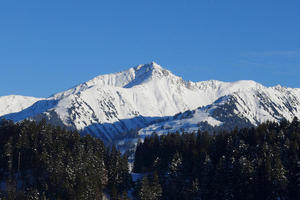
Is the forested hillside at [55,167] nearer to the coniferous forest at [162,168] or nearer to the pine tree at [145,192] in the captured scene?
the coniferous forest at [162,168]

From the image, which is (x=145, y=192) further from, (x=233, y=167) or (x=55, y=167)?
(x=233, y=167)

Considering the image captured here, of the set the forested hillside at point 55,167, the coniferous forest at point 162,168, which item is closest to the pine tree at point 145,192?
the coniferous forest at point 162,168

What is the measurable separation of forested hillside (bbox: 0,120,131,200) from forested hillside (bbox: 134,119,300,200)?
1201 cm

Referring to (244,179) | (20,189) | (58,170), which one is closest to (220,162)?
(244,179)

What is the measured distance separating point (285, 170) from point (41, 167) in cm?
7423

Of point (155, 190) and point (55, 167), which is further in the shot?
point (155, 190)

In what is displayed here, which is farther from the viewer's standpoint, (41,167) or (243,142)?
(243,142)

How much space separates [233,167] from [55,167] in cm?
5344

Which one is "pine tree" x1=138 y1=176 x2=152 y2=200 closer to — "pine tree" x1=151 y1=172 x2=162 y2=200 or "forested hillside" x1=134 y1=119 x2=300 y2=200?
"forested hillside" x1=134 y1=119 x2=300 y2=200

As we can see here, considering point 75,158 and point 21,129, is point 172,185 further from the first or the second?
point 21,129

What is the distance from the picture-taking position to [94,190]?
145 m

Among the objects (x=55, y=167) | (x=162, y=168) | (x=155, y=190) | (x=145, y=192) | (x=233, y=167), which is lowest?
(x=145, y=192)

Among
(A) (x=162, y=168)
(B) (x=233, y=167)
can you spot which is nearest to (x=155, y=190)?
(B) (x=233, y=167)

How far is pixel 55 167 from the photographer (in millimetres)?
149375
